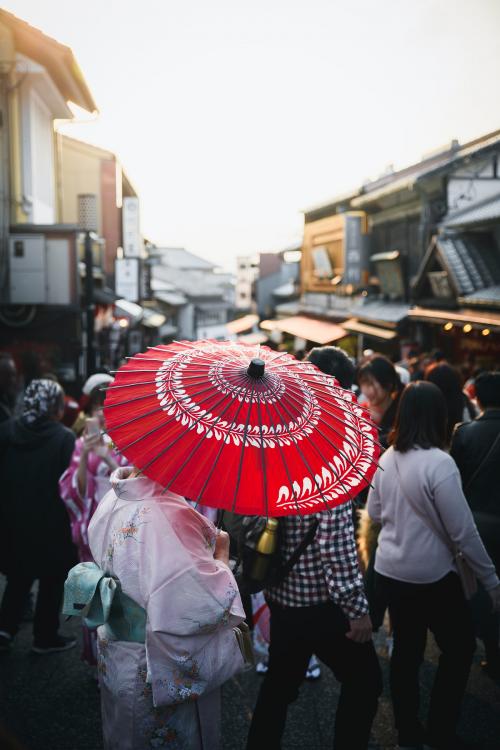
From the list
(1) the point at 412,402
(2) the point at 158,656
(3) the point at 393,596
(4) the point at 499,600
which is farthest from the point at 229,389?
(4) the point at 499,600

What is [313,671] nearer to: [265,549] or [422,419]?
[265,549]

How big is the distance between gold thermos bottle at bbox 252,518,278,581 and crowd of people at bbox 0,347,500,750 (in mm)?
73

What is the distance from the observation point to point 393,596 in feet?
10.9

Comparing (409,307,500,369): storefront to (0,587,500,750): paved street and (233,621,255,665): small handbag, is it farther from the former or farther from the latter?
(233,621,255,665): small handbag

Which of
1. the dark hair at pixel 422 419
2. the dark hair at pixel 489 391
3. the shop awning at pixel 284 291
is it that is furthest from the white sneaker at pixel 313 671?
the shop awning at pixel 284 291

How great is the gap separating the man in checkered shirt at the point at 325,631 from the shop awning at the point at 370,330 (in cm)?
1143

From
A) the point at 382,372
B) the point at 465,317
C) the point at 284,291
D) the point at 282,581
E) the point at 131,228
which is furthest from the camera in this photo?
the point at 284,291

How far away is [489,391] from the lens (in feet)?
12.7

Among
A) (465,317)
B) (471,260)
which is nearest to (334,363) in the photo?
(465,317)

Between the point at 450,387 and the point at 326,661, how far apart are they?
→ 97.4 inches

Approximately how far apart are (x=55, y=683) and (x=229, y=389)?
3043 mm

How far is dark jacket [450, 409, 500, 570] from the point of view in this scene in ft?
12.3

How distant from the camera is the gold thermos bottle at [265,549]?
2.75 meters

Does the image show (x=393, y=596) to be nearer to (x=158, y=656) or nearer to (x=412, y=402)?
(x=412, y=402)
